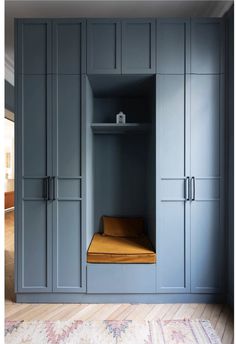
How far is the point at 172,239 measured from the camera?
2.40m

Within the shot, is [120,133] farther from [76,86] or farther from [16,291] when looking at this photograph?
[16,291]

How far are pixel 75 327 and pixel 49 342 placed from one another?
0.77 ft

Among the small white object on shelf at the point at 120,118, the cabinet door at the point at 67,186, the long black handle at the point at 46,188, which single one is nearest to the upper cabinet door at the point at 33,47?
the cabinet door at the point at 67,186

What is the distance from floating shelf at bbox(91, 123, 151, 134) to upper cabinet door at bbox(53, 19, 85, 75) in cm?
57

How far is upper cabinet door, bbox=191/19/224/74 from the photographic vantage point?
239 cm

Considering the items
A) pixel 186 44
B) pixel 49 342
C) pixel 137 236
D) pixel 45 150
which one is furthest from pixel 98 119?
pixel 49 342

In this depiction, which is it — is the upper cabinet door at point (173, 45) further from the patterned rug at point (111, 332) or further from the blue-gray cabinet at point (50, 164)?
the patterned rug at point (111, 332)

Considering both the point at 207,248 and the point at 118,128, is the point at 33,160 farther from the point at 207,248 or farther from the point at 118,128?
the point at 207,248

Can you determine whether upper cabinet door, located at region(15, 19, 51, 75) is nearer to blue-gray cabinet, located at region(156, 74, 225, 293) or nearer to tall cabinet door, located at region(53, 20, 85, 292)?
tall cabinet door, located at region(53, 20, 85, 292)

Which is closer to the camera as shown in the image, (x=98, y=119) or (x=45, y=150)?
(x=45, y=150)

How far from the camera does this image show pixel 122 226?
9.75ft

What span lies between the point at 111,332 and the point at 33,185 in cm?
143

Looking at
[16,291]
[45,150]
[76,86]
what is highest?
[76,86]

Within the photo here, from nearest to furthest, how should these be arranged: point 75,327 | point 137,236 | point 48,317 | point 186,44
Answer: point 75,327 → point 48,317 → point 186,44 → point 137,236
